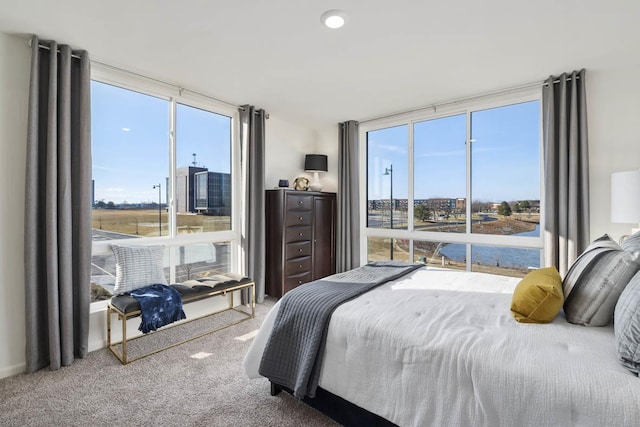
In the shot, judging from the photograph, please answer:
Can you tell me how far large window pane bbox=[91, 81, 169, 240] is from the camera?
2.91 metres

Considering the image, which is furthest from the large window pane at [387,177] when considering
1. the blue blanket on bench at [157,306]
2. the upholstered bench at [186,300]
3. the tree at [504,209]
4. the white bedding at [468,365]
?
the blue blanket on bench at [157,306]

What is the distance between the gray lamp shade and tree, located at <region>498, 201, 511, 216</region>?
91.6 inches

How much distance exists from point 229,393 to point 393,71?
9.64 feet

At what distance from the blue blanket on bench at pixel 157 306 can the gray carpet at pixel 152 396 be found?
29cm

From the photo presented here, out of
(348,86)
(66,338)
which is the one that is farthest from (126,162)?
(348,86)

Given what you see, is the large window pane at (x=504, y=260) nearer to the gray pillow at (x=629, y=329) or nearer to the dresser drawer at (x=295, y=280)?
the dresser drawer at (x=295, y=280)

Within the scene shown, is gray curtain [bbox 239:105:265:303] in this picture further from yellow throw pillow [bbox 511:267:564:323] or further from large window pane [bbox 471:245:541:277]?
yellow throw pillow [bbox 511:267:564:323]

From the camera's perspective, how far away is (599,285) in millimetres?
1484

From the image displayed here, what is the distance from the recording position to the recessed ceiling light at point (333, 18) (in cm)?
205

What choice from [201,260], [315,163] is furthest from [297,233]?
[201,260]

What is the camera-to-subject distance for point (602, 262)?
153cm

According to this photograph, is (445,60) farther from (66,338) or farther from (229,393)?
(66,338)

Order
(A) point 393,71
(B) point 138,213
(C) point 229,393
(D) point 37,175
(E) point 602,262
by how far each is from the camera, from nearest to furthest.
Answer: (E) point 602,262 < (C) point 229,393 < (D) point 37,175 < (A) point 393,71 < (B) point 138,213

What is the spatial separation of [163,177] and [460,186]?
3.41 meters
